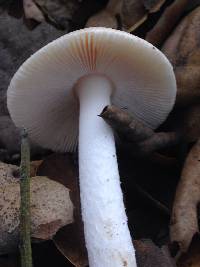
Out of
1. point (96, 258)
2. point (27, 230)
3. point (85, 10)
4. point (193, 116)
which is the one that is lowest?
point (96, 258)

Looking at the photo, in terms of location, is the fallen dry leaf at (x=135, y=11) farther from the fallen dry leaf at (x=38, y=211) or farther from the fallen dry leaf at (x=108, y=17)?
the fallen dry leaf at (x=38, y=211)

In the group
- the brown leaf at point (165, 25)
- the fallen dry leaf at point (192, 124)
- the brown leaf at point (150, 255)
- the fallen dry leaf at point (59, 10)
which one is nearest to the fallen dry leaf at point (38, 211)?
the brown leaf at point (150, 255)

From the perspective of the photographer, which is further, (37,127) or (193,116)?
(37,127)

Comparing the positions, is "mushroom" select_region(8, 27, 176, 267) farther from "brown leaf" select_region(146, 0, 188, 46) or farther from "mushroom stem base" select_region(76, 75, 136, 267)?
"brown leaf" select_region(146, 0, 188, 46)

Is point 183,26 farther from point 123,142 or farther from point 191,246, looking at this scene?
point 191,246

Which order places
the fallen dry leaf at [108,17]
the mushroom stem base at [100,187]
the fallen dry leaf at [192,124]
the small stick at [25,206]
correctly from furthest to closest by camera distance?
the fallen dry leaf at [108,17], the fallen dry leaf at [192,124], the mushroom stem base at [100,187], the small stick at [25,206]

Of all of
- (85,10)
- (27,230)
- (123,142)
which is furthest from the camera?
(85,10)

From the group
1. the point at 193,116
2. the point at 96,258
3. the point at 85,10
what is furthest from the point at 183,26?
the point at 96,258
